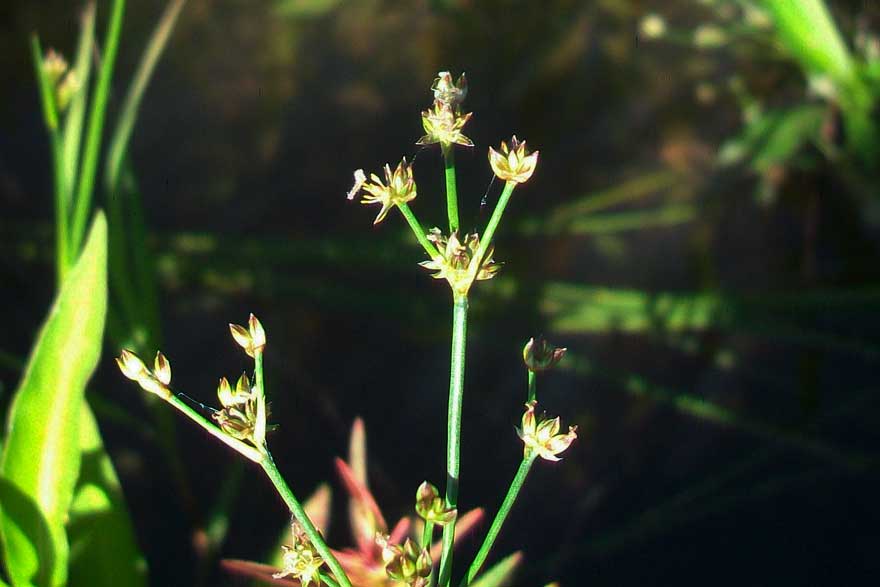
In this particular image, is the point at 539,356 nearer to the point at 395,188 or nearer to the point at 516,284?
the point at 395,188

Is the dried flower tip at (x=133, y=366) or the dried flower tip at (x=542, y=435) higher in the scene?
the dried flower tip at (x=542, y=435)

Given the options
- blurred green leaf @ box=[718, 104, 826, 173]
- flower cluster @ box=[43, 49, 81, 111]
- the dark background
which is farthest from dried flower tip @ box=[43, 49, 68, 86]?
blurred green leaf @ box=[718, 104, 826, 173]

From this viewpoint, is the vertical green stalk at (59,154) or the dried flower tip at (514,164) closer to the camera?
the dried flower tip at (514,164)

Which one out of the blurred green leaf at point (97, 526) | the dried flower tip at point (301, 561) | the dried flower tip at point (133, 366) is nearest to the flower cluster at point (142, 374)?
the dried flower tip at point (133, 366)

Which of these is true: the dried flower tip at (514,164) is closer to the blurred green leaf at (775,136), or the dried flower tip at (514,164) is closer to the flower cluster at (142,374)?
the flower cluster at (142,374)

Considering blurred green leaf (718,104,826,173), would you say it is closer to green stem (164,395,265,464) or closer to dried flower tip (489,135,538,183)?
dried flower tip (489,135,538,183)

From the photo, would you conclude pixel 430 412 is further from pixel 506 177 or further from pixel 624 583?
pixel 506 177

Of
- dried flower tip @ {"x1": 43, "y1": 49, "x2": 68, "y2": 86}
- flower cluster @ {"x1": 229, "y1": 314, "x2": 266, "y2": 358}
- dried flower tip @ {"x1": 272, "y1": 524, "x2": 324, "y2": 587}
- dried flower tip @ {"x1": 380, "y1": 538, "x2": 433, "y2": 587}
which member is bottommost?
dried flower tip @ {"x1": 272, "y1": 524, "x2": 324, "y2": 587}

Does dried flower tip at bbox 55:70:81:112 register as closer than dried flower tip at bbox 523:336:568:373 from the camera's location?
No
